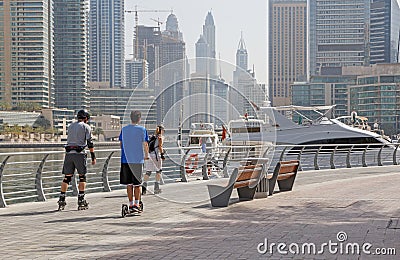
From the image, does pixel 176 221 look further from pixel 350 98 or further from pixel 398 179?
pixel 350 98

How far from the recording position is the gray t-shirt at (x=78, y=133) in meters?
11.8

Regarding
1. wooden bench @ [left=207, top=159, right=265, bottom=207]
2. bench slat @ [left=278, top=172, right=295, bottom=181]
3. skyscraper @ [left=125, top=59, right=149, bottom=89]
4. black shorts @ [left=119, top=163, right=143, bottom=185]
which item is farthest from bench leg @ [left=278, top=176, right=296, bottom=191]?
skyscraper @ [left=125, top=59, right=149, bottom=89]

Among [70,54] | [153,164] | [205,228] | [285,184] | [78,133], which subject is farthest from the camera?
[70,54]

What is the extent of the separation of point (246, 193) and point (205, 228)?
151 inches

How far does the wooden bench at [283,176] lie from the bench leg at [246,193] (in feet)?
3.60

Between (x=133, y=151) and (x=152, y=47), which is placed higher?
(x=152, y=47)

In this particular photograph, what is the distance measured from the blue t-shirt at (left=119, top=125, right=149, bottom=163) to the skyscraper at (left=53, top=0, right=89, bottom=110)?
474 feet

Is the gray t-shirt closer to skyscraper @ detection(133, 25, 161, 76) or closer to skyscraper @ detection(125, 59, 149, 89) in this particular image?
skyscraper @ detection(133, 25, 161, 76)

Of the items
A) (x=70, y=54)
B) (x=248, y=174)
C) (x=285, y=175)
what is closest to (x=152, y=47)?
(x=285, y=175)

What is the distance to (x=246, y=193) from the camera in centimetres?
1379

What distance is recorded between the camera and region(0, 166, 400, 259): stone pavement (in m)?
8.21

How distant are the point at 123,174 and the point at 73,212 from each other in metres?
1.36

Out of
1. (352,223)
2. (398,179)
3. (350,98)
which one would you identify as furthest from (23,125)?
(352,223)

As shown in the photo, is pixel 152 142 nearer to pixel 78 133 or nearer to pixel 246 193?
pixel 246 193
